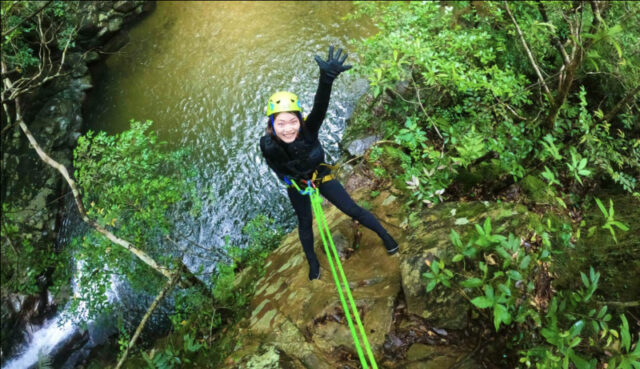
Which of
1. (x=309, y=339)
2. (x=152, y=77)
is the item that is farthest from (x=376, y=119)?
(x=152, y=77)

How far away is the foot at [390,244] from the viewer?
3635 millimetres

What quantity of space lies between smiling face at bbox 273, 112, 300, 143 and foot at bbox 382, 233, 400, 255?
142cm

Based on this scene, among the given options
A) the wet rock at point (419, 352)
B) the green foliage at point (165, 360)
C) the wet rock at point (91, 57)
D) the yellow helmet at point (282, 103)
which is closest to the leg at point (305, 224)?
the yellow helmet at point (282, 103)

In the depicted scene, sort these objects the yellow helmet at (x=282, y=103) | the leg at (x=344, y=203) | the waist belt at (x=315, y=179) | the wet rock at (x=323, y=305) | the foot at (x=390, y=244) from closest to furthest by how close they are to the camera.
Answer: the yellow helmet at (x=282, y=103) < the wet rock at (x=323, y=305) < the waist belt at (x=315, y=179) < the leg at (x=344, y=203) < the foot at (x=390, y=244)

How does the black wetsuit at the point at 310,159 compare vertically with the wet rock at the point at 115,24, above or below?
below

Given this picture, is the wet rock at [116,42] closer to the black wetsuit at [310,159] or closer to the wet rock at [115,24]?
the wet rock at [115,24]

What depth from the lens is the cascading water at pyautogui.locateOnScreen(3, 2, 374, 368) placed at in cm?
718

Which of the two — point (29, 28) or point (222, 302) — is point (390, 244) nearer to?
point (222, 302)

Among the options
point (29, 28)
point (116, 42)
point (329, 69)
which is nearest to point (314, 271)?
point (329, 69)

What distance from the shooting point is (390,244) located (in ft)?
12.0

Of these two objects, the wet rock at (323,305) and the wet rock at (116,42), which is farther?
the wet rock at (116,42)

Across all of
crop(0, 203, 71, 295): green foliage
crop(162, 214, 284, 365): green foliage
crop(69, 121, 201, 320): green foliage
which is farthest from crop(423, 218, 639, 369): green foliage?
crop(0, 203, 71, 295): green foliage

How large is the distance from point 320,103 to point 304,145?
42cm

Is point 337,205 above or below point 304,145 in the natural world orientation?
below
